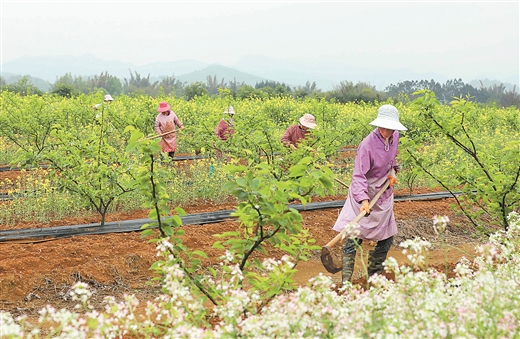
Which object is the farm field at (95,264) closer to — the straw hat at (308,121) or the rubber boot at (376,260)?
the rubber boot at (376,260)

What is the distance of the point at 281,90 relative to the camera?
38250mm

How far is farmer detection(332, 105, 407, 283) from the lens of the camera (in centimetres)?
462

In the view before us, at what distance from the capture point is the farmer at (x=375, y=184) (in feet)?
15.2

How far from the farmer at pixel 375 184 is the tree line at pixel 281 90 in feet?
76.9

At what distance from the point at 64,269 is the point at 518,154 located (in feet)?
14.3

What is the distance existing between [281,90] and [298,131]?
99.8 ft

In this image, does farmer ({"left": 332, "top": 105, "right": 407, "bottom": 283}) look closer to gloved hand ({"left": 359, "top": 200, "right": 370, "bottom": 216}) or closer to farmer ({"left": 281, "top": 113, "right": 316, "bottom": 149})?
gloved hand ({"left": 359, "top": 200, "right": 370, "bottom": 216})

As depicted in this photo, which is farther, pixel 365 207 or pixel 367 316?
pixel 365 207

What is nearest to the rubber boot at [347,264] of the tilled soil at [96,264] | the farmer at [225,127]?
the tilled soil at [96,264]

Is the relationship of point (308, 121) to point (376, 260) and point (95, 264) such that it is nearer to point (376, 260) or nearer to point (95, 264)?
point (376, 260)

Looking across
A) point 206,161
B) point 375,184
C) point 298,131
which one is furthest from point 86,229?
point 206,161

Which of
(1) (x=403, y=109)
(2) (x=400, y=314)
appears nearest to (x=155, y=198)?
(2) (x=400, y=314)

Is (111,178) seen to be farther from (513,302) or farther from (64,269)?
(513,302)

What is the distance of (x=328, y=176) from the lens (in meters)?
3.44
